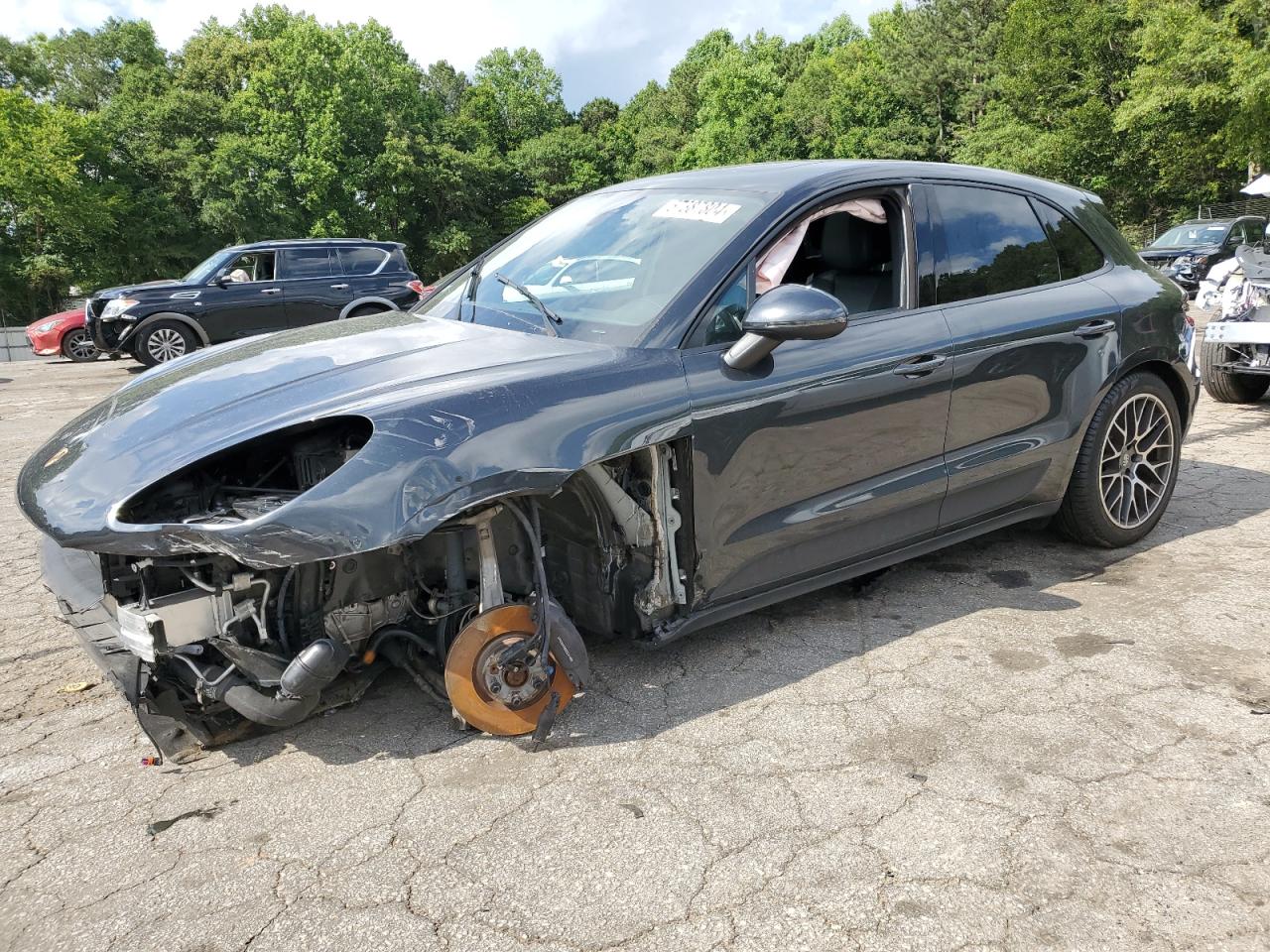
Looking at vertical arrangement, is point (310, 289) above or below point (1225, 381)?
above

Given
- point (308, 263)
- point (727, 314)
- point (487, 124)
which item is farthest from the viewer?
point (487, 124)

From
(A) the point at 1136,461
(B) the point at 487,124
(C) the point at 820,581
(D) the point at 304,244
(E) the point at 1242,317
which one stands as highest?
(B) the point at 487,124

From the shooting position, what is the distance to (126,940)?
2127mm

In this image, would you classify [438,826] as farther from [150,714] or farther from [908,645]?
[908,645]

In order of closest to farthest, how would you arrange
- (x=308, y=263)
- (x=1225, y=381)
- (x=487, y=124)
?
(x=1225, y=381) → (x=308, y=263) → (x=487, y=124)

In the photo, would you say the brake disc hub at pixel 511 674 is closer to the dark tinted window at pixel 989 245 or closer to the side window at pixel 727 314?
the side window at pixel 727 314

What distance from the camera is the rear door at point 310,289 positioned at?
13398 millimetres

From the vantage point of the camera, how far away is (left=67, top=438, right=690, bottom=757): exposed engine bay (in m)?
2.56

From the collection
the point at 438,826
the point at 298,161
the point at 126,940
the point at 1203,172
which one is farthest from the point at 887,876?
the point at 298,161

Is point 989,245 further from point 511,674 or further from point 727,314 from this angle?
point 511,674

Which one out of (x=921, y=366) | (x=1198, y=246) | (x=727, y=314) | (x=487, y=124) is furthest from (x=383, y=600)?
(x=487, y=124)

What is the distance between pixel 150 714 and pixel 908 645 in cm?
250

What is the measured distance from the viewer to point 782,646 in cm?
360

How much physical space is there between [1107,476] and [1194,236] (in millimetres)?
17820
